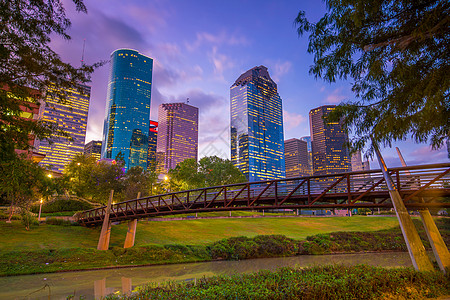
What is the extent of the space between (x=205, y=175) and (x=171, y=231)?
42370 millimetres

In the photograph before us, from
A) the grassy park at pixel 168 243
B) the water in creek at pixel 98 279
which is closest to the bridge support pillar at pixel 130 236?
the grassy park at pixel 168 243

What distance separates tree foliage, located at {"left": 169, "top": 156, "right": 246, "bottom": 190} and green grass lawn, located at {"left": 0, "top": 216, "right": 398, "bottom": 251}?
23045mm

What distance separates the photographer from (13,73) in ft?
32.6

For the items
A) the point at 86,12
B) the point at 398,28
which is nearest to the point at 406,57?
the point at 398,28

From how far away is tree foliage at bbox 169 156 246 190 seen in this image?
76606mm

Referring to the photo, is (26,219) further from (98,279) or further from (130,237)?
(98,279)

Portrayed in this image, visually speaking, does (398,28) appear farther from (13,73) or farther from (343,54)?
(13,73)

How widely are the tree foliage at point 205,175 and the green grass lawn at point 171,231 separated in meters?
23.0

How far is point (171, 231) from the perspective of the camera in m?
40.5

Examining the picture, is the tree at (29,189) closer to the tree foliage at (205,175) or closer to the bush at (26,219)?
the bush at (26,219)

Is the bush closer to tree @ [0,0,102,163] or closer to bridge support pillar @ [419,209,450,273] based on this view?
tree @ [0,0,102,163]

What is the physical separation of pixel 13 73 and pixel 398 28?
14.6 m

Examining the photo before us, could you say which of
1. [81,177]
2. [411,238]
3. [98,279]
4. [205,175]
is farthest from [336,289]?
[205,175]

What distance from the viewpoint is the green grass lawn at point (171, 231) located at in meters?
29.0
